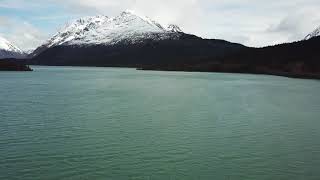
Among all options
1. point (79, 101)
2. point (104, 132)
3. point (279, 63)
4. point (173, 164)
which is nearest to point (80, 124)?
point (104, 132)

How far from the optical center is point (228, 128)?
41.2 m

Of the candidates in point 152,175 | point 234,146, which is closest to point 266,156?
point 234,146

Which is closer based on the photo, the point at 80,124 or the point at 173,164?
the point at 173,164

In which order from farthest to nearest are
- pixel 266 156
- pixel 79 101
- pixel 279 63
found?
pixel 279 63 < pixel 79 101 < pixel 266 156

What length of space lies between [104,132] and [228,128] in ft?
35.8

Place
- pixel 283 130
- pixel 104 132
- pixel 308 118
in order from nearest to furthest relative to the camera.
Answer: pixel 104 132
pixel 283 130
pixel 308 118

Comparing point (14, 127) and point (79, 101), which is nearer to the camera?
point (14, 127)

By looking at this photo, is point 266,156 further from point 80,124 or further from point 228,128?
point 80,124

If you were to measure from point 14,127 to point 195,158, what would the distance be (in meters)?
17.3

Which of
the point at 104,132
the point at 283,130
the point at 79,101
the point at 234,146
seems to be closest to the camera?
the point at 234,146

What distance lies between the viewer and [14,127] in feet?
Result: 129

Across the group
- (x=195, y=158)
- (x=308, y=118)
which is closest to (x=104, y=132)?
(x=195, y=158)

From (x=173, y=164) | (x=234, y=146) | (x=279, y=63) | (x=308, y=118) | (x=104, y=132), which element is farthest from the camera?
(x=279, y=63)

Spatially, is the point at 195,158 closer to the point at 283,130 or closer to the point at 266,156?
the point at 266,156
